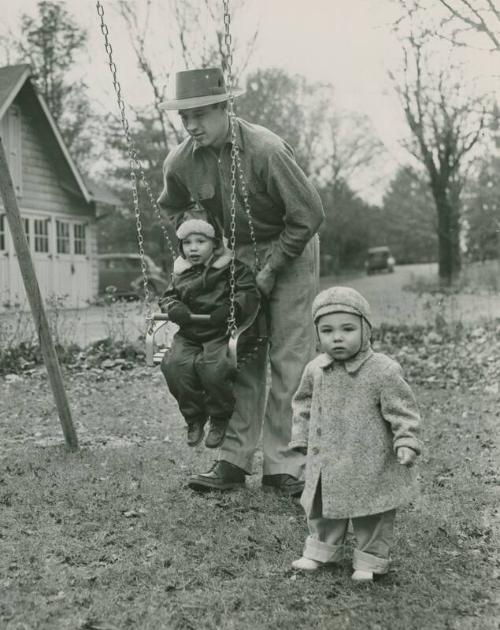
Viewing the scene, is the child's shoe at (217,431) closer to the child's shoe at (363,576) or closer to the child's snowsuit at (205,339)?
the child's snowsuit at (205,339)

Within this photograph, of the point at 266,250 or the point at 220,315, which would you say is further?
the point at 266,250

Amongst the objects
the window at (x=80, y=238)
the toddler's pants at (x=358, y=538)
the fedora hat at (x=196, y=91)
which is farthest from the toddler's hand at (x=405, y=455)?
the window at (x=80, y=238)

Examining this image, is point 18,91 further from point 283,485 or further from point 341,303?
point 341,303

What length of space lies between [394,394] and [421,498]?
1601mm

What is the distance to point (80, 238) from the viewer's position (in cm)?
2759

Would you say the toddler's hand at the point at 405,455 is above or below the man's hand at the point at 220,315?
below

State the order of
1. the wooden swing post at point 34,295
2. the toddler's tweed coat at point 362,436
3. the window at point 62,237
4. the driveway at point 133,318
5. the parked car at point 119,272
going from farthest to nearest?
the parked car at point 119,272 → the window at point 62,237 → the driveway at point 133,318 → the wooden swing post at point 34,295 → the toddler's tweed coat at point 362,436

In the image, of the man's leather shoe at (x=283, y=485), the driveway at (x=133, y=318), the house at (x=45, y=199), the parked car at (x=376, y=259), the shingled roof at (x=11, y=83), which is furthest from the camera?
the parked car at (x=376, y=259)

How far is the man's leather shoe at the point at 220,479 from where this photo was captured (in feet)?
16.4

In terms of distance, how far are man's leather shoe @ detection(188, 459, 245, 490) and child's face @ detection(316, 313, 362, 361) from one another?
1576 mm

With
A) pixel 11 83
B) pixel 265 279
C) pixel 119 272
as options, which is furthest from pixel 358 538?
pixel 119 272

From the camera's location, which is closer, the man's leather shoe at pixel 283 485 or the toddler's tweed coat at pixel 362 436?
the toddler's tweed coat at pixel 362 436

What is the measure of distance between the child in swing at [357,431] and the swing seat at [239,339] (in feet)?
2.99

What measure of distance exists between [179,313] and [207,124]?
1.07 m
